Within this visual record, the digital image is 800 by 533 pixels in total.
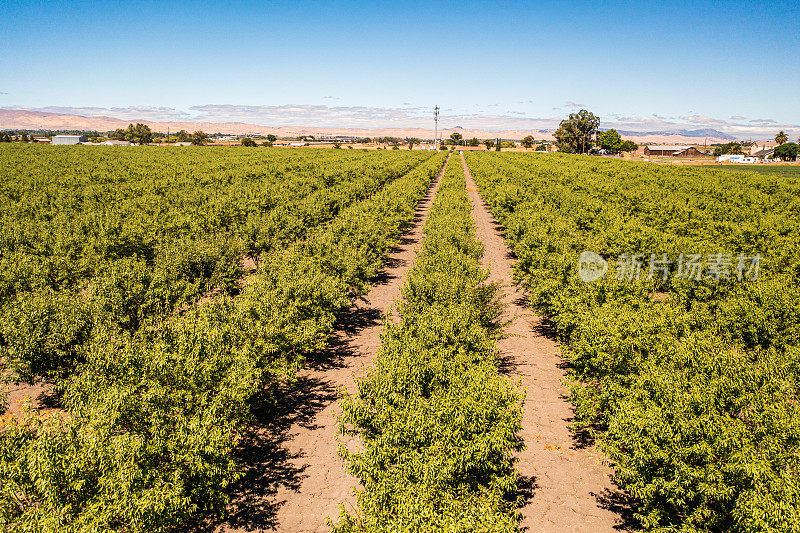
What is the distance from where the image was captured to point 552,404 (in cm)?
1560

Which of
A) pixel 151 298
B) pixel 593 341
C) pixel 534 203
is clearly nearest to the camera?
pixel 593 341

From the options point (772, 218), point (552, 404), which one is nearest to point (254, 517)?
point (552, 404)

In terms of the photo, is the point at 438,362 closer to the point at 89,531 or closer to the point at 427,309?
the point at 427,309

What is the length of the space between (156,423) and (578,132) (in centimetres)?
18471

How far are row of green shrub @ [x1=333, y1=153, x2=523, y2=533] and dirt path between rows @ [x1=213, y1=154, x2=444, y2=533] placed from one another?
52.3 inches

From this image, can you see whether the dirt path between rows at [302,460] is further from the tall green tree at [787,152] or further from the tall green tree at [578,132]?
the tall green tree at [787,152]

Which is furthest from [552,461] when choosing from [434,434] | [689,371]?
[434,434]

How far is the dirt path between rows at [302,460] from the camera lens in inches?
421

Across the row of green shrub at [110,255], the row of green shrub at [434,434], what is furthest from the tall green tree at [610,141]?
the row of green shrub at [434,434]

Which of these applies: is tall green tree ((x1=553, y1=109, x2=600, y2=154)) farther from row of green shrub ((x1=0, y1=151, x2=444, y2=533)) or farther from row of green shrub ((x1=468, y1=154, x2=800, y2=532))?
row of green shrub ((x1=0, y1=151, x2=444, y2=533))

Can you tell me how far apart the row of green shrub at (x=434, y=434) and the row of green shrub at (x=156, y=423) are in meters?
3.27

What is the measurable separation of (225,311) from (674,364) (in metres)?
14.2

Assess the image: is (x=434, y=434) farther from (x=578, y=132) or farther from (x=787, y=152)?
(x=787, y=152)

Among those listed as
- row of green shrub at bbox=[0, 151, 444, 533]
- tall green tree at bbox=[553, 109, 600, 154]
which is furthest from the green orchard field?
tall green tree at bbox=[553, 109, 600, 154]
